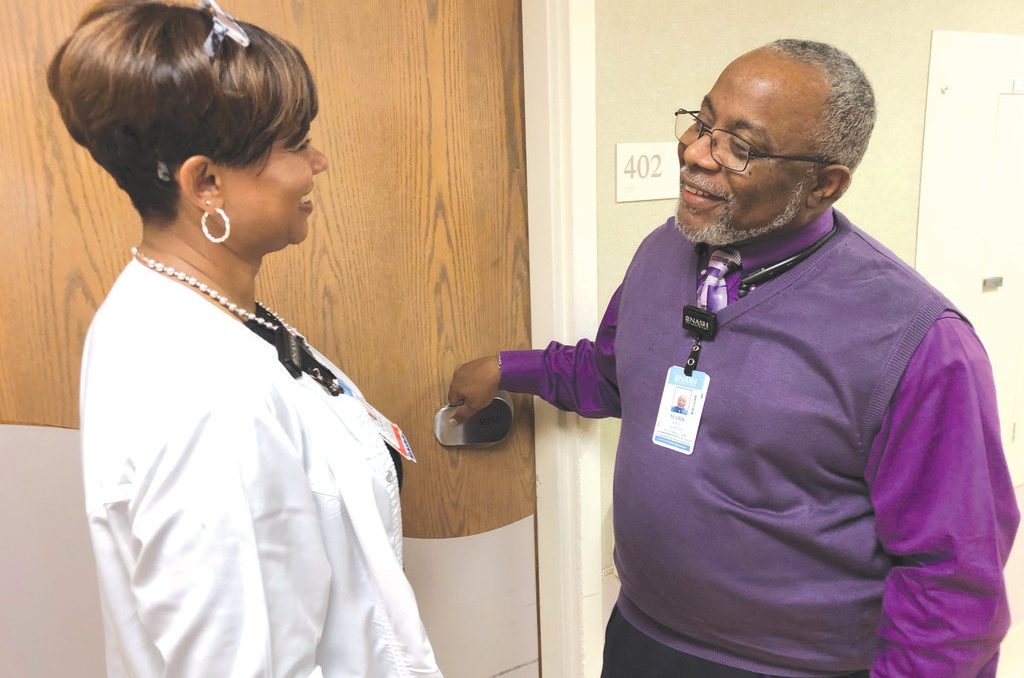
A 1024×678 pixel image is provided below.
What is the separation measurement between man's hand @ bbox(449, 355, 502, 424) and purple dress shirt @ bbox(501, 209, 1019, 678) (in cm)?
65

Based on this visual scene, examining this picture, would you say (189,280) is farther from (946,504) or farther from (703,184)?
(946,504)

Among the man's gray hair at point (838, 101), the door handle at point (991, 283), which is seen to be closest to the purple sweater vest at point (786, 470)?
the man's gray hair at point (838, 101)

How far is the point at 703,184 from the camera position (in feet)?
3.43

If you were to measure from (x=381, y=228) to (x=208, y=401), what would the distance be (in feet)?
2.17

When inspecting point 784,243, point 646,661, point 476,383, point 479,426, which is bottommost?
point 646,661

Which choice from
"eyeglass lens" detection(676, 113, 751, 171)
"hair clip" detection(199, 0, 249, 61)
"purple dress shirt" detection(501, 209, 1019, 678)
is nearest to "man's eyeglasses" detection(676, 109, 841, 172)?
"eyeglass lens" detection(676, 113, 751, 171)

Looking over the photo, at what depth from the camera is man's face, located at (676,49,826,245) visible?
3.20ft

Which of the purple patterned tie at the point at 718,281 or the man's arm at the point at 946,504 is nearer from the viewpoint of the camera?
the man's arm at the point at 946,504

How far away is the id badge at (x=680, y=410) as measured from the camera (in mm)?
1051

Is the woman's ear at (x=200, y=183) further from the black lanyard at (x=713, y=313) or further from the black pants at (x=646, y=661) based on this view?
the black pants at (x=646, y=661)

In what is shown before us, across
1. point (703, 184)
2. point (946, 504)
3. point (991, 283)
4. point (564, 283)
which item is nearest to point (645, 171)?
point (564, 283)

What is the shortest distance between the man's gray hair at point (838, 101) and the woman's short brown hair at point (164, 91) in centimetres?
64

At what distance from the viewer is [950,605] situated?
925mm

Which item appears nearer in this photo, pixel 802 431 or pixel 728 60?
pixel 802 431
